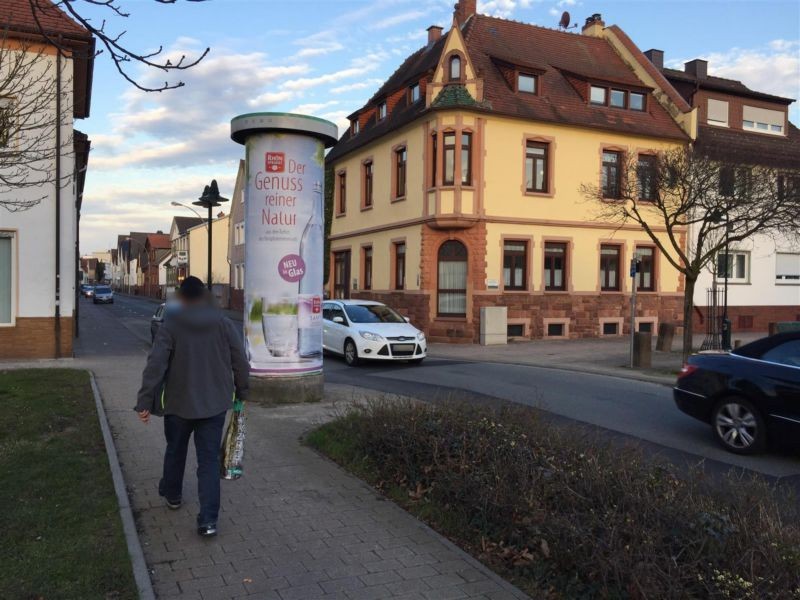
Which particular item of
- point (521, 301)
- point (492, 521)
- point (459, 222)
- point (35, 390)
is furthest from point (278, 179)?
point (521, 301)

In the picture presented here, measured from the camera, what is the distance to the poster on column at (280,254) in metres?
9.91

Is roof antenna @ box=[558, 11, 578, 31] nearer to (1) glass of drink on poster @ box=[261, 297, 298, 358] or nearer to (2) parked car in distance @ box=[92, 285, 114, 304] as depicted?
(1) glass of drink on poster @ box=[261, 297, 298, 358]

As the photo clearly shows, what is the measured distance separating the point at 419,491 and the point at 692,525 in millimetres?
2363

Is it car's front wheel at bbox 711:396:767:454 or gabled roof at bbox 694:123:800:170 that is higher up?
gabled roof at bbox 694:123:800:170

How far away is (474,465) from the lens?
516 cm

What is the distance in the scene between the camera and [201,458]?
4754 millimetres

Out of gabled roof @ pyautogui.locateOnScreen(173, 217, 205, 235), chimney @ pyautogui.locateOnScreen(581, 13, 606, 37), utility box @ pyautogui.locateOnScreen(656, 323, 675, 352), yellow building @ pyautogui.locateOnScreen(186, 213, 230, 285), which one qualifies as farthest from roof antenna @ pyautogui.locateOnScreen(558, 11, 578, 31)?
gabled roof @ pyautogui.locateOnScreen(173, 217, 205, 235)

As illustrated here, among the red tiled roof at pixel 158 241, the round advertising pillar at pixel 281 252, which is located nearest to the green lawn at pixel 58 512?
the round advertising pillar at pixel 281 252

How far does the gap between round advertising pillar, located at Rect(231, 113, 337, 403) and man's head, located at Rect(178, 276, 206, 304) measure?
200 inches

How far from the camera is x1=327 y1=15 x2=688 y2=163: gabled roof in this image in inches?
930

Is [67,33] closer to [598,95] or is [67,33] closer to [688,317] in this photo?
[688,317]

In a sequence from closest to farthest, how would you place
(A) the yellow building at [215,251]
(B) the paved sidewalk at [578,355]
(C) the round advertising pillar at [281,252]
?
(C) the round advertising pillar at [281,252] < (B) the paved sidewalk at [578,355] < (A) the yellow building at [215,251]

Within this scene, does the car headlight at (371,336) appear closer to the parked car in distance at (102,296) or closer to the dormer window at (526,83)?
the dormer window at (526,83)

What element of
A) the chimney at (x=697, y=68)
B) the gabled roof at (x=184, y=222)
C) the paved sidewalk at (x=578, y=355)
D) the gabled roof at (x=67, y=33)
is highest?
the chimney at (x=697, y=68)
